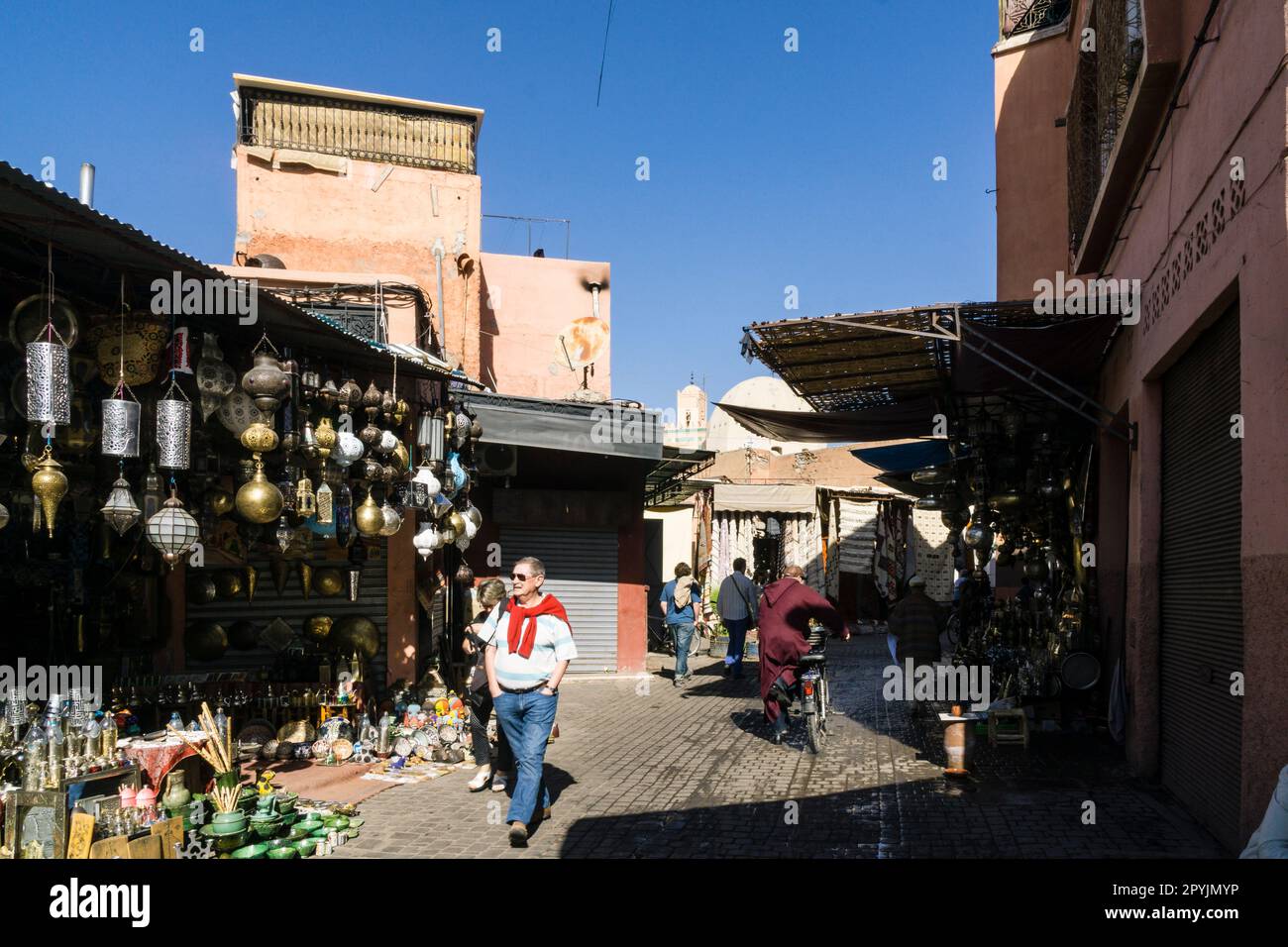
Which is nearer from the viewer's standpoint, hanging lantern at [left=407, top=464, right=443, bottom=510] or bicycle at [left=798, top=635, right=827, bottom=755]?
hanging lantern at [left=407, top=464, right=443, bottom=510]

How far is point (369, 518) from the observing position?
806 centimetres

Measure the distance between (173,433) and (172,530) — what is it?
1.98ft

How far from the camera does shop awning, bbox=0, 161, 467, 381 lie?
470 centimetres

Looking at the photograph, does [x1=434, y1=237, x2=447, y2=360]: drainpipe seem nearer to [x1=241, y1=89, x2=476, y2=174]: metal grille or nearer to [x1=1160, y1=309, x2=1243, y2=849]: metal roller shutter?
[x1=241, y1=89, x2=476, y2=174]: metal grille

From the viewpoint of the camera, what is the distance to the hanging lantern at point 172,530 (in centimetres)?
600

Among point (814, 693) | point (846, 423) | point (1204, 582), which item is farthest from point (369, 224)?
point (1204, 582)

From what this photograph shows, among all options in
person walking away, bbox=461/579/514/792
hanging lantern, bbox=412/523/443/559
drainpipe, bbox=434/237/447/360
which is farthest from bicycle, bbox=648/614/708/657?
person walking away, bbox=461/579/514/792

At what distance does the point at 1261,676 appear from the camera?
4.79 meters

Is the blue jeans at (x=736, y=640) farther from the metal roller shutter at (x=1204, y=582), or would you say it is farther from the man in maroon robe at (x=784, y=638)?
the metal roller shutter at (x=1204, y=582)

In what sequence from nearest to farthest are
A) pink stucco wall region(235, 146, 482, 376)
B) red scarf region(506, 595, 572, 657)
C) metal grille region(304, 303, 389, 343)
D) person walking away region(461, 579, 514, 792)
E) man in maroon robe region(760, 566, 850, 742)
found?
1. red scarf region(506, 595, 572, 657)
2. person walking away region(461, 579, 514, 792)
3. man in maroon robe region(760, 566, 850, 742)
4. metal grille region(304, 303, 389, 343)
5. pink stucco wall region(235, 146, 482, 376)

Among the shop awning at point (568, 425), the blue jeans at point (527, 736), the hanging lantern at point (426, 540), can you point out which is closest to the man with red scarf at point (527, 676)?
the blue jeans at point (527, 736)

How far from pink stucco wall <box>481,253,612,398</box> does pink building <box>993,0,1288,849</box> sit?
9187 millimetres

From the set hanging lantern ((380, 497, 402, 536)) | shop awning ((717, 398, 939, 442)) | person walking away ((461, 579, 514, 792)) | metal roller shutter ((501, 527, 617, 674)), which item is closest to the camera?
person walking away ((461, 579, 514, 792))
